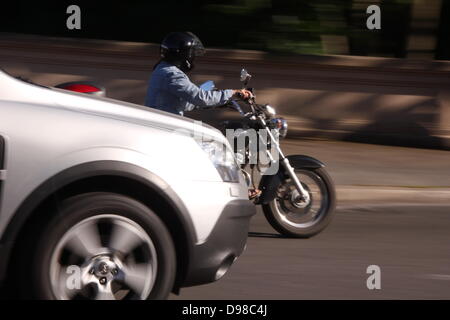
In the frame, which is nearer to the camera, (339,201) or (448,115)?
(339,201)

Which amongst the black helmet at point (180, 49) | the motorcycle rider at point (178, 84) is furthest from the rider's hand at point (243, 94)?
the black helmet at point (180, 49)

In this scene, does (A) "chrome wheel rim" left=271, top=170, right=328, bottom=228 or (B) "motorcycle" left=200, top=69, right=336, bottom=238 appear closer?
(B) "motorcycle" left=200, top=69, right=336, bottom=238

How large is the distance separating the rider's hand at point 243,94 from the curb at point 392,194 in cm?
287

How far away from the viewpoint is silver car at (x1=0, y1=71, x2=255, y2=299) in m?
4.75

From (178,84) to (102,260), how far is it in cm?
257

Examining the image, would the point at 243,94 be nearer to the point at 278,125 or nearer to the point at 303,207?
the point at 278,125

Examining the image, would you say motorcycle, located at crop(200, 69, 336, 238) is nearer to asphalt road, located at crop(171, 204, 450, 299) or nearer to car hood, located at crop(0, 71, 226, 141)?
asphalt road, located at crop(171, 204, 450, 299)

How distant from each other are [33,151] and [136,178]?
1.69ft

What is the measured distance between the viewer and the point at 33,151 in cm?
475

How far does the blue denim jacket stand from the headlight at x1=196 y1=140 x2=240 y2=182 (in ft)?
5.79

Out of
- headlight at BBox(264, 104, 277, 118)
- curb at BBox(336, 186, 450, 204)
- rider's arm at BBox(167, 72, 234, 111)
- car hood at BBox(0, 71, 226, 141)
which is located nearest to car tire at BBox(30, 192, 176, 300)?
car hood at BBox(0, 71, 226, 141)

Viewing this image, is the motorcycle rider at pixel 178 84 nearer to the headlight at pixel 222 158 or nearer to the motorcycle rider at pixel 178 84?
the motorcycle rider at pixel 178 84
